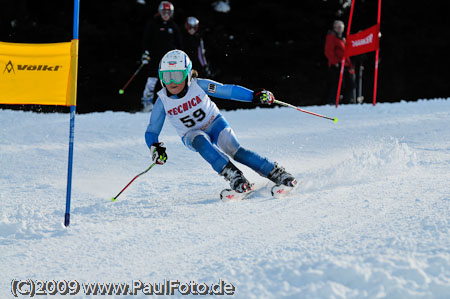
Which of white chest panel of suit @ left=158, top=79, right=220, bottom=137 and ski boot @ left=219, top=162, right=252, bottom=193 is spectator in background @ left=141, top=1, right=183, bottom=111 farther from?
ski boot @ left=219, top=162, right=252, bottom=193

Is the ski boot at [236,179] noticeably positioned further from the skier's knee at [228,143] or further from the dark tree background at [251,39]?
the dark tree background at [251,39]

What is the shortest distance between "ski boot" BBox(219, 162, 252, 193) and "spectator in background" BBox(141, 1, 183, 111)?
4.91 metres

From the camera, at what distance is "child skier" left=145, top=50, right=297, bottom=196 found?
4219 millimetres

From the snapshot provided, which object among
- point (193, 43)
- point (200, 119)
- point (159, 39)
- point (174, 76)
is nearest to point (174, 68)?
point (174, 76)

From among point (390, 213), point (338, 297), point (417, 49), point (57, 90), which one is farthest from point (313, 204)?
point (417, 49)

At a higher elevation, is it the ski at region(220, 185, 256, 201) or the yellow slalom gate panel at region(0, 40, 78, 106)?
the yellow slalom gate panel at region(0, 40, 78, 106)

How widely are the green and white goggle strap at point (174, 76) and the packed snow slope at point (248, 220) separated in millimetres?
932

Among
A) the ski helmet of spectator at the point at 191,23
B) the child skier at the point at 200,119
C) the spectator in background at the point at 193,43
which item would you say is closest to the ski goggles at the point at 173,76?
the child skier at the point at 200,119

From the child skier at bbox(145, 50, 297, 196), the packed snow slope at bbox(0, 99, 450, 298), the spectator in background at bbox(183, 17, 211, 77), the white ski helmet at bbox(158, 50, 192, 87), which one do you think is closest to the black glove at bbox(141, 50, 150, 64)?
the spectator in background at bbox(183, 17, 211, 77)

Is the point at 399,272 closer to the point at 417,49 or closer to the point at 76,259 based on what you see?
the point at 76,259

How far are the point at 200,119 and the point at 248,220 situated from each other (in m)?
1.29

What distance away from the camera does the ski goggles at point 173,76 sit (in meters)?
4.29

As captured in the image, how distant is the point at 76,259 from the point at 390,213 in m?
1.78

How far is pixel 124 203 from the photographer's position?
4246 mm
